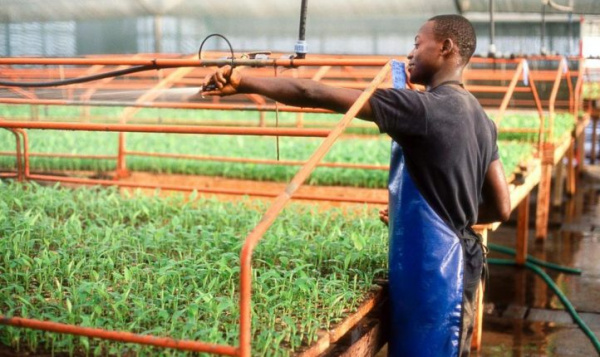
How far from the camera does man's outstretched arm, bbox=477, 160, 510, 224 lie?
3.28 m

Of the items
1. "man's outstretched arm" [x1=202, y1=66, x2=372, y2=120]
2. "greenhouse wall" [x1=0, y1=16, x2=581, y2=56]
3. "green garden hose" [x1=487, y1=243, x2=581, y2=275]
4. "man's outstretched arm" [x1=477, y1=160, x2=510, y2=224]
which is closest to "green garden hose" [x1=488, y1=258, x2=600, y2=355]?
"green garden hose" [x1=487, y1=243, x2=581, y2=275]

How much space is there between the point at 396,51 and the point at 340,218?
4703mm

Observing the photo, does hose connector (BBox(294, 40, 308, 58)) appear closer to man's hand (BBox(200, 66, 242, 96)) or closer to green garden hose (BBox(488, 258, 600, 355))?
man's hand (BBox(200, 66, 242, 96))

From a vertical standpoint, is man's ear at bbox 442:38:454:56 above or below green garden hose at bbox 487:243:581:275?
above

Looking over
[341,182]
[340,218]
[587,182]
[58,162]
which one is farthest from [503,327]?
[587,182]

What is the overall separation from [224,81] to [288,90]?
234 mm

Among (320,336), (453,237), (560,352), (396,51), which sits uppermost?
(396,51)

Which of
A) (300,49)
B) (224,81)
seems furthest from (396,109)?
(300,49)

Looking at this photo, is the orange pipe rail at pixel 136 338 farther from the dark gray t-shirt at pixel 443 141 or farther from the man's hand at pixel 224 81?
the dark gray t-shirt at pixel 443 141

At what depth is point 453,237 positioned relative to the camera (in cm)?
300

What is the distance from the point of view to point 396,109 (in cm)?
269

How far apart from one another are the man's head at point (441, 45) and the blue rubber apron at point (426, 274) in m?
0.36

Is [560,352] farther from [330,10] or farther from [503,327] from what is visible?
[330,10]

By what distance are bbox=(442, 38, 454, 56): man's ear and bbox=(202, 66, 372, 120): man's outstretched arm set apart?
17.7 inches
